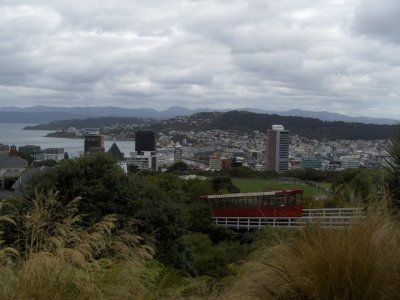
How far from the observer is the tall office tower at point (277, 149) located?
277ft

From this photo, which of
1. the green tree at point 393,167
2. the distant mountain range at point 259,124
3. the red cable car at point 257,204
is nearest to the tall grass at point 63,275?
the green tree at point 393,167

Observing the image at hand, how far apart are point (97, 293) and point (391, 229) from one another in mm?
2260

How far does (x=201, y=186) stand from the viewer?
111 feet

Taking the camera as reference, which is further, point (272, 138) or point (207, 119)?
point (207, 119)

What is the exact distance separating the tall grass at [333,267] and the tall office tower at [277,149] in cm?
7891

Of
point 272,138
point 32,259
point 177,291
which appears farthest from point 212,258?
point 272,138

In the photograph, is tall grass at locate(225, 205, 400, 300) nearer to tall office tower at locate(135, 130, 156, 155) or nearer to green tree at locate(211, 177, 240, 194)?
green tree at locate(211, 177, 240, 194)

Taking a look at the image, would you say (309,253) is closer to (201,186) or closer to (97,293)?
(97,293)

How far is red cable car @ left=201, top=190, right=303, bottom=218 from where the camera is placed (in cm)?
1923

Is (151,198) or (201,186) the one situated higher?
(151,198)

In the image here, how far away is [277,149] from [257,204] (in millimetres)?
68489

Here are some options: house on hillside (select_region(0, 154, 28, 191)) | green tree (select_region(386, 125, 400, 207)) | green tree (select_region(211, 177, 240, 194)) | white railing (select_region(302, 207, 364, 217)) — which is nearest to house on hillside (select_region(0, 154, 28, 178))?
house on hillside (select_region(0, 154, 28, 191))

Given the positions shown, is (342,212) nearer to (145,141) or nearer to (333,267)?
(333,267)

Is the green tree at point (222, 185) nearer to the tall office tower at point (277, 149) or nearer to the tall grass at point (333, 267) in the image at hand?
the tall grass at point (333, 267)
